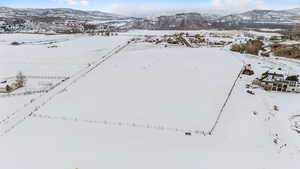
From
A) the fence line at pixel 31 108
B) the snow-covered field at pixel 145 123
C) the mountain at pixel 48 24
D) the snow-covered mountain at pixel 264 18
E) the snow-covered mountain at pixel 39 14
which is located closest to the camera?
the snow-covered field at pixel 145 123

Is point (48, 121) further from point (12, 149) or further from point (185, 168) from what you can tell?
point (185, 168)

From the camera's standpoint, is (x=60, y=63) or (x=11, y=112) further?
(x=60, y=63)

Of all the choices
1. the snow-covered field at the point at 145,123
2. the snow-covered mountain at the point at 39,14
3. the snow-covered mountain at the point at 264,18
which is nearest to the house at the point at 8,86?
the snow-covered field at the point at 145,123

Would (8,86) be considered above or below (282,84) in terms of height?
below

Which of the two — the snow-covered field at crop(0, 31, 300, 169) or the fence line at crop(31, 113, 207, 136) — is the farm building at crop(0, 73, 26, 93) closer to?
the snow-covered field at crop(0, 31, 300, 169)

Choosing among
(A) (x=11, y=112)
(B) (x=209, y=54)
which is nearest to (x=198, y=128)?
(A) (x=11, y=112)

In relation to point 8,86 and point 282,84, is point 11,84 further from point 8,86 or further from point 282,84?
point 282,84

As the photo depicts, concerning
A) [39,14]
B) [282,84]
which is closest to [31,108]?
[282,84]

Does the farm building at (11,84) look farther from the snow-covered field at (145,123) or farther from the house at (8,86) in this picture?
the snow-covered field at (145,123)
